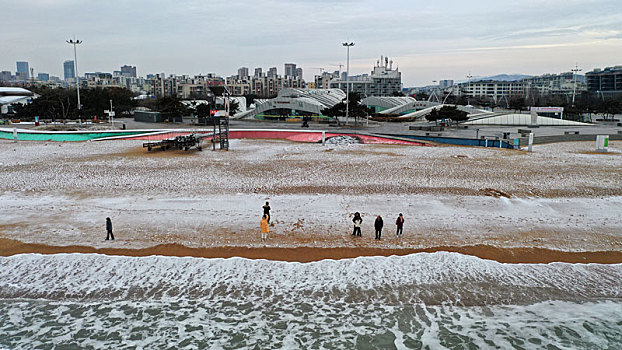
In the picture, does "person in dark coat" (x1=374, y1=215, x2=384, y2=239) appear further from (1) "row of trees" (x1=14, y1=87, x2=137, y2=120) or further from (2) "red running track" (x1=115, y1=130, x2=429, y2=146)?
(1) "row of trees" (x1=14, y1=87, x2=137, y2=120)

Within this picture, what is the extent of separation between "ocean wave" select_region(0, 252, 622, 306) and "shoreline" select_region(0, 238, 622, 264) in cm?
37

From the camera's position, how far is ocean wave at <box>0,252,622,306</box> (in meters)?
12.0

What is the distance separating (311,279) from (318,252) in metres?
1.75

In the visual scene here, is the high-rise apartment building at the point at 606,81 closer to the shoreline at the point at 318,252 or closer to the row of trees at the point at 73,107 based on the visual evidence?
the row of trees at the point at 73,107

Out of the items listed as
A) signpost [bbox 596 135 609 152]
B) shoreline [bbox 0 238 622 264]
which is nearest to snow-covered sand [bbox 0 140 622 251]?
shoreline [bbox 0 238 622 264]

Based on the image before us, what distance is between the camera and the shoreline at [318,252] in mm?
14055

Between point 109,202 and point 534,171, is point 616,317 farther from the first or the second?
point 109,202

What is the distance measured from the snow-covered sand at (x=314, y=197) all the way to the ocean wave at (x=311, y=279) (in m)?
1.46

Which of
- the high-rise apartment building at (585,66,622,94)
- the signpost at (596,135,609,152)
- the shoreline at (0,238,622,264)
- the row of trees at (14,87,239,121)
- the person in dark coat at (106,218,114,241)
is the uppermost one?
the high-rise apartment building at (585,66,622,94)

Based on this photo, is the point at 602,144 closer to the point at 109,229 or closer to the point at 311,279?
the point at 311,279

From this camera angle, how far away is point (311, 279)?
12781mm

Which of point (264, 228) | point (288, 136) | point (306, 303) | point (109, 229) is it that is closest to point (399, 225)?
point (264, 228)

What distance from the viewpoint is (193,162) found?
29.4 meters

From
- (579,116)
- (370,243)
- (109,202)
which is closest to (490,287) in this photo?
(370,243)
